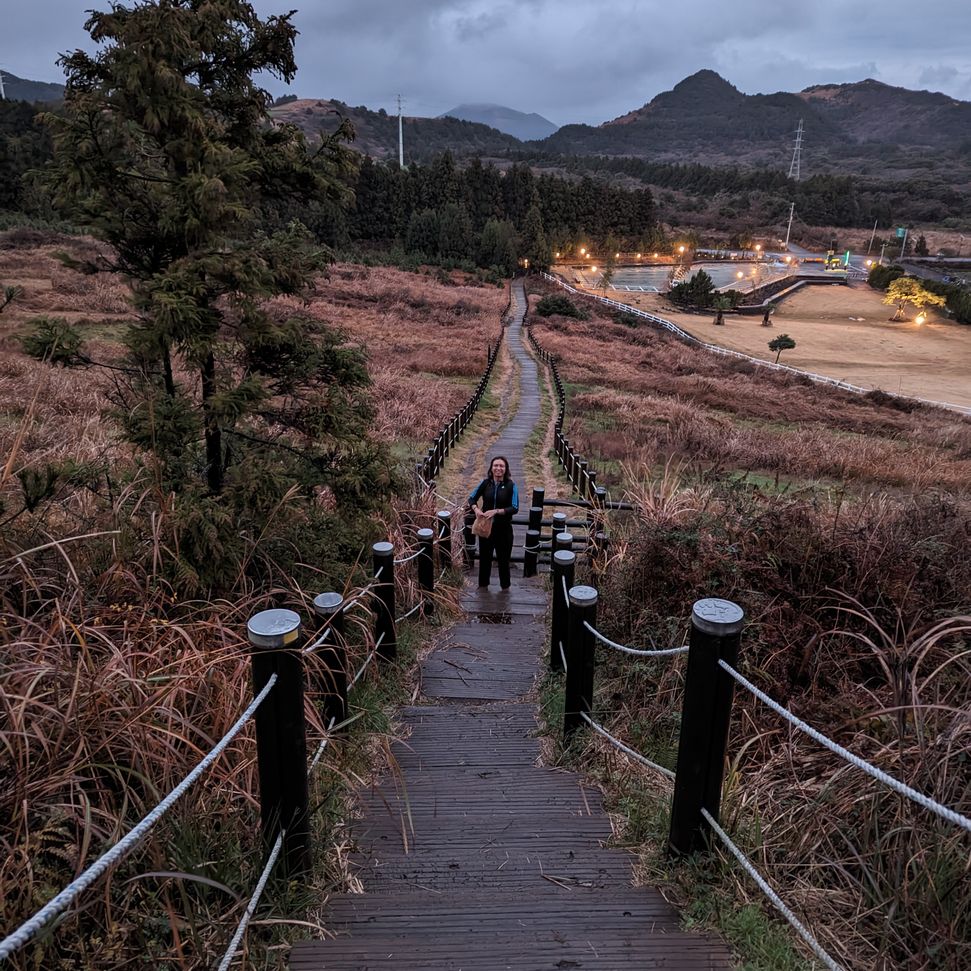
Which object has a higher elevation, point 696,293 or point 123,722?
point 696,293

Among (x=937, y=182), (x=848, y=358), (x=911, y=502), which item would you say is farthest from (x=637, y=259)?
(x=937, y=182)

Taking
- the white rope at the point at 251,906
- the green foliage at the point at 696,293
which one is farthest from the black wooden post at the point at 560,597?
the green foliage at the point at 696,293

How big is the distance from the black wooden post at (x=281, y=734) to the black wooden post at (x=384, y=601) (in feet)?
6.81

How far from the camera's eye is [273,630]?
2.25m

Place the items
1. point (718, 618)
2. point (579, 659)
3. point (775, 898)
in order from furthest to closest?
1. point (579, 659)
2. point (718, 618)
3. point (775, 898)

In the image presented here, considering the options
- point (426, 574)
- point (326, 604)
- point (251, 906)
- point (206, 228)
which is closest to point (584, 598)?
point (326, 604)

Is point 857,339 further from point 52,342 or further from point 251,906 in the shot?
point 251,906

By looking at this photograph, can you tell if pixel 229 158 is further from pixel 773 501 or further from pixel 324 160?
pixel 773 501

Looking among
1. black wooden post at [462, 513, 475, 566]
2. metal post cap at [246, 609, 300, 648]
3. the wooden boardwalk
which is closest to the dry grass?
the wooden boardwalk

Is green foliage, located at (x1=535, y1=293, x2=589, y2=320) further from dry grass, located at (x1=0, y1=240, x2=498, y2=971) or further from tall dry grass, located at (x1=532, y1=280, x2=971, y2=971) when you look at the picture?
dry grass, located at (x1=0, y1=240, x2=498, y2=971)

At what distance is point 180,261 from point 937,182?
225957 mm

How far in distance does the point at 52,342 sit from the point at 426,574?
12.0 feet

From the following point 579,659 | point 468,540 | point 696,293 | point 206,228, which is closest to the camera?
point 579,659

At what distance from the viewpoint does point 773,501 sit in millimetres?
5062
